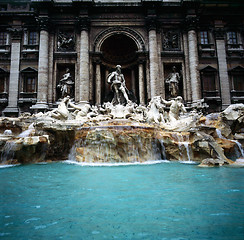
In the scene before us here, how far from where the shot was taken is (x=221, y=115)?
1025 cm

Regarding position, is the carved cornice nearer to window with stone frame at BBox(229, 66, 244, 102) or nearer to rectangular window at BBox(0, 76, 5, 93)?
rectangular window at BBox(0, 76, 5, 93)

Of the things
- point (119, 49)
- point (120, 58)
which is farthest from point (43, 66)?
point (119, 49)

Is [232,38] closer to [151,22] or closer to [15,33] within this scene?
[151,22]

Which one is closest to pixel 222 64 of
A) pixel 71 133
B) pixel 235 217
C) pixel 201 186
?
pixel 71 133

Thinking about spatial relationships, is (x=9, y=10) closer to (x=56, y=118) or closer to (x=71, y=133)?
(x=56, y=118)

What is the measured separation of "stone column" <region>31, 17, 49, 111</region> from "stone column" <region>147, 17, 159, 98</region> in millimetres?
9005

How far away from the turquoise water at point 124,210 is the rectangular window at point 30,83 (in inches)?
583

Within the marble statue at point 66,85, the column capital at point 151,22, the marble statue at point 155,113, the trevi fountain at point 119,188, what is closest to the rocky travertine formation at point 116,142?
the trevi fountain at point 119,188

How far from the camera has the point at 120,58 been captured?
19344mm

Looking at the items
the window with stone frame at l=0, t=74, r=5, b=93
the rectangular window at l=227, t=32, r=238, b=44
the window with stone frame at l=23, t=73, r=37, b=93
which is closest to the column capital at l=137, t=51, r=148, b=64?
the rectangular window at l=227, t=32, r=238, b=44

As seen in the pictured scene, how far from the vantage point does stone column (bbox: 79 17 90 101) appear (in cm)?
1612

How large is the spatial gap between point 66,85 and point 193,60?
11336 millimetres

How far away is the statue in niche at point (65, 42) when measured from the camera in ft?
56.7

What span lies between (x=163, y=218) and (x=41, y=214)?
64.9 inches
